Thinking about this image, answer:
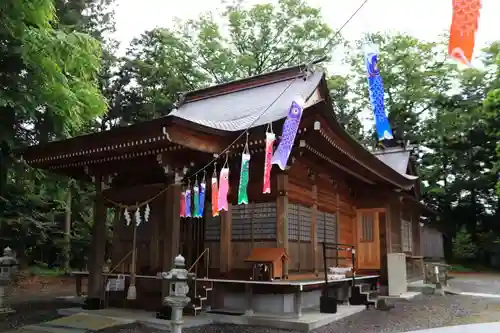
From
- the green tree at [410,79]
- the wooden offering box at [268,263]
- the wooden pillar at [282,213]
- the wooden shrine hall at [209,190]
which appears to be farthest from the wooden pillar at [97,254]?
the green tree at [410,79]

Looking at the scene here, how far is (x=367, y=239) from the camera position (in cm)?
1444

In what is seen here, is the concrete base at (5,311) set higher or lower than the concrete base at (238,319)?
lower

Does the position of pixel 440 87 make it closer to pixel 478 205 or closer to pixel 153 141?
pixel 478 205

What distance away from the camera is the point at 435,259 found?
25969 millimetres

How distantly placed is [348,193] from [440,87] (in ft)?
59.1

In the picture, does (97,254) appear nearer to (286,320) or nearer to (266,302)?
(266,302)

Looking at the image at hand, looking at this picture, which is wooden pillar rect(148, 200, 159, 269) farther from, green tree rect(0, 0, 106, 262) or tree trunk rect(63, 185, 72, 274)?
tree trunk rect(63, 185, 72, 274)

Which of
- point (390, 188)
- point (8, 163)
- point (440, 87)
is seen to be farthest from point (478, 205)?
point (8, 163)

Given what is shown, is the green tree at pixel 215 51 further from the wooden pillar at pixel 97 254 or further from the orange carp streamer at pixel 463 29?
the orange carp streamer at pixel 463 29

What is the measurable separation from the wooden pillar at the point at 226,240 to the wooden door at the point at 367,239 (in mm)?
5922

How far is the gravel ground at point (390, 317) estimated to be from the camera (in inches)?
312

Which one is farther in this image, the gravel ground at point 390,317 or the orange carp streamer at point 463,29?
the gravel ground at point 390,317

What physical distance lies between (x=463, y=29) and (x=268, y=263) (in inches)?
220

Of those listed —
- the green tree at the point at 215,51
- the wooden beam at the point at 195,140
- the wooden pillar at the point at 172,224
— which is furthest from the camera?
the green tree at the point at 215,51
